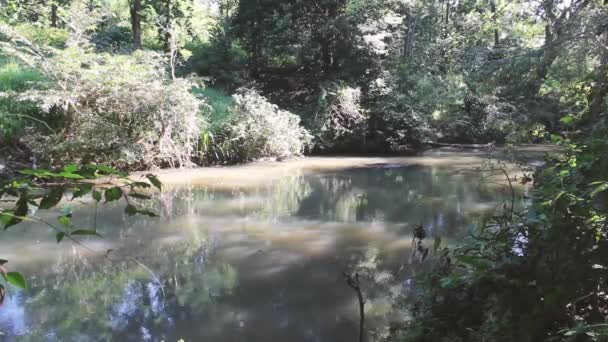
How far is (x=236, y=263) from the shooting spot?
6.38m

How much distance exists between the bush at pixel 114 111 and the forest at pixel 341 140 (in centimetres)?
5

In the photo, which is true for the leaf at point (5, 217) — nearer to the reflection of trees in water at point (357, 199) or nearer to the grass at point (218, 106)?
the reflection of trees in water at point (357, 199)

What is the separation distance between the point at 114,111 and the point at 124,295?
8561 millimetres

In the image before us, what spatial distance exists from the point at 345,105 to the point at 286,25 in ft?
12.1

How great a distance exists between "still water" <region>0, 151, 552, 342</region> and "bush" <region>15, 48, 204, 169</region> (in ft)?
7.77

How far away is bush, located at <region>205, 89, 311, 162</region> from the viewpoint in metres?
15.2

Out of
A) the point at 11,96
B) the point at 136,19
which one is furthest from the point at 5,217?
the point at 136,19

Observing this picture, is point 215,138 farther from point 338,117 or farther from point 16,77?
point 16,77

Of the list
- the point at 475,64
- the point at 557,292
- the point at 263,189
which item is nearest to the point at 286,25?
the point at 475,64

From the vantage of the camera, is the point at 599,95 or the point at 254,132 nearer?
the point at 599,95

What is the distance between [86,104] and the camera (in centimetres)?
1266

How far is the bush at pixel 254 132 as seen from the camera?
1524 cm

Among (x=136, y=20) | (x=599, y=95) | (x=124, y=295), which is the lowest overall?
(x=124, y=295)

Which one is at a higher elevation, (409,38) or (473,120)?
(409,38)
